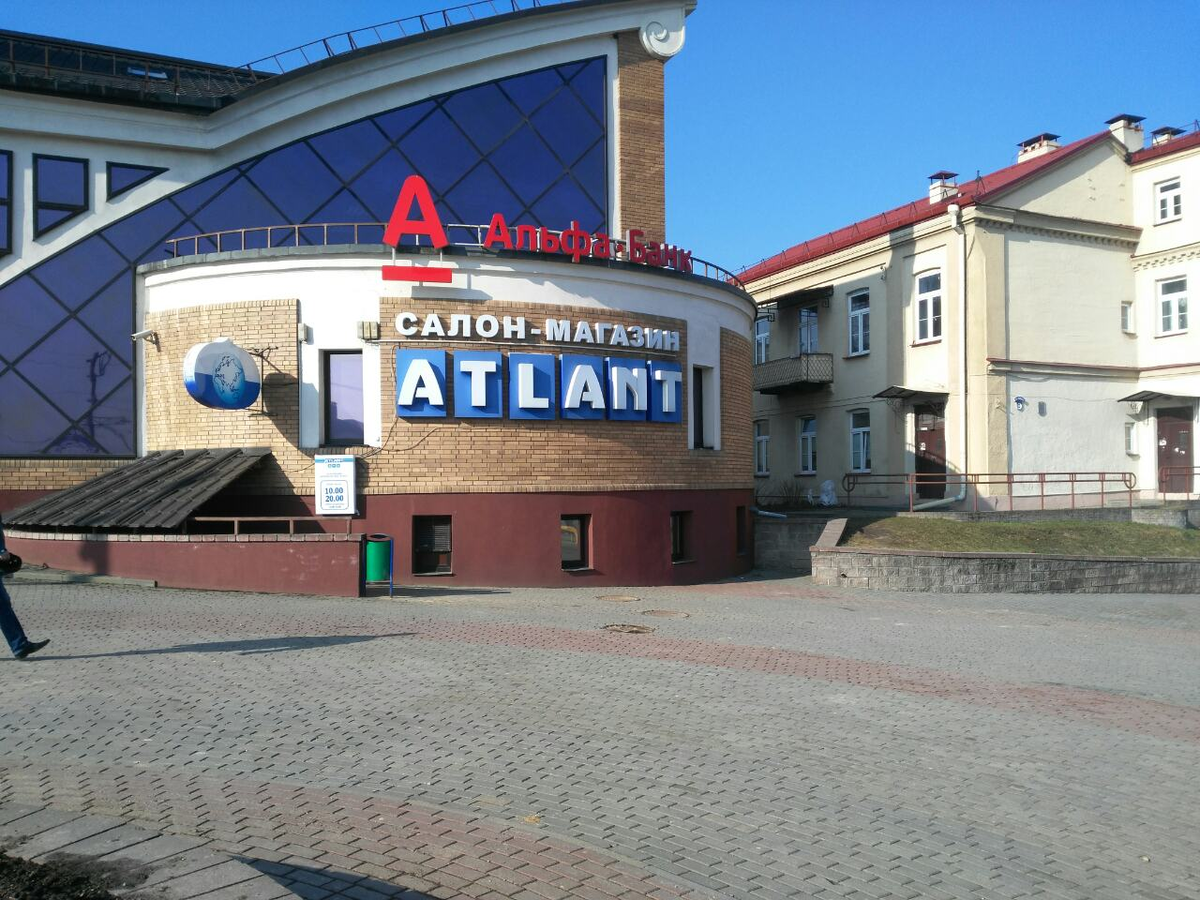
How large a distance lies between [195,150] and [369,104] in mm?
3990

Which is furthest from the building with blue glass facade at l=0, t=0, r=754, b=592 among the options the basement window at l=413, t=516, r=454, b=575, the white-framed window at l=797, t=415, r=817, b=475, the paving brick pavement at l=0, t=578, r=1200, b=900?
the white-framed window at l=797, t=415, r=817, b=475

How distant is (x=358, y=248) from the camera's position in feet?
59.3

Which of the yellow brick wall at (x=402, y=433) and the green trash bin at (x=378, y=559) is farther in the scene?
the yellow brick wall at (x=402, y=433)

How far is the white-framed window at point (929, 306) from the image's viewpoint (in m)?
30.3

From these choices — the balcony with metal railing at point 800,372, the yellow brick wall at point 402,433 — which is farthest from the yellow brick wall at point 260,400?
the balcony with metal railing at point 800,372

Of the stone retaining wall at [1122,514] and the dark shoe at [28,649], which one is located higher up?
the stone retaining wall at [1122,514]

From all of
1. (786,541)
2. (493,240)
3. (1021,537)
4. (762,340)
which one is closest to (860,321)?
(762,340)

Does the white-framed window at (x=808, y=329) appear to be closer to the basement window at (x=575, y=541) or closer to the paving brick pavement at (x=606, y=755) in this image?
the basement window at (x=575, y=541)

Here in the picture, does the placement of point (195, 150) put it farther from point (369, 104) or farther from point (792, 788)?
point (792, 788)

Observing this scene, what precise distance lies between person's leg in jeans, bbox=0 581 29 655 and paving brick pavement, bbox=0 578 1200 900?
0.20 metres

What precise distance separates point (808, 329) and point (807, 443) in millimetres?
3989

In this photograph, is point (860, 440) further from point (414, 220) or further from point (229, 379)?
point (229, 379)

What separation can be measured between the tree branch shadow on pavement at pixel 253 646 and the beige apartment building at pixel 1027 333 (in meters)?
20.4

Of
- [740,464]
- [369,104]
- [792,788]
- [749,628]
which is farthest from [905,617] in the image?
[369,104]
